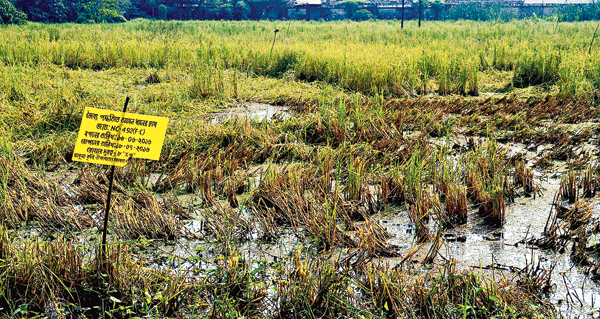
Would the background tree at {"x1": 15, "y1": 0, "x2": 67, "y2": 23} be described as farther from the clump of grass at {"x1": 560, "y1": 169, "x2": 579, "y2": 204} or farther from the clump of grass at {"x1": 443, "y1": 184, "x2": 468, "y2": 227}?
the clump of grass at {"x1": 560, "y1": 169, "x2": 579, "y2": 204}

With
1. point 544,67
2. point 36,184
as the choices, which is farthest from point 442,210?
point 544,67

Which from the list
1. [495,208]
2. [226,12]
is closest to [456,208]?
[495,208]

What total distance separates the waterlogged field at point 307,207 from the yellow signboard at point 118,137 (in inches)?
16.6

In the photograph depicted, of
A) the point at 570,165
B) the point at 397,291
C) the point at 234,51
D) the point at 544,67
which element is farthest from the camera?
the point at 234,51

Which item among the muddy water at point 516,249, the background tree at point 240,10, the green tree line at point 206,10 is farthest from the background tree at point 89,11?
the muddy water at point 516,249

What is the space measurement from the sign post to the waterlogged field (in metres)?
0.41

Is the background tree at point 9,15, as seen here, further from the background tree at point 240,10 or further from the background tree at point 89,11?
the background tree at point 240,10

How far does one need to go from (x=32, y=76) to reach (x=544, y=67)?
7.54 m

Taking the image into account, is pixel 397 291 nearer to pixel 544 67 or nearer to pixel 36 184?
pixel 36 184

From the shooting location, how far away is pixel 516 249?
8.57 feet

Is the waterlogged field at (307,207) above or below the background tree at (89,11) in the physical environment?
below

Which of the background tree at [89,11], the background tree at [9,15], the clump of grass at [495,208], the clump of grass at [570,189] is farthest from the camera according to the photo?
the background tree at [89,11]

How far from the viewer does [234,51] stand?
30.6ft

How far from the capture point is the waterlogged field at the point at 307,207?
6.87 feet
